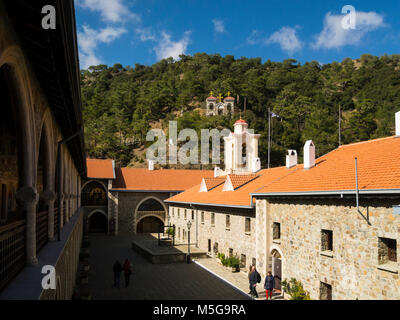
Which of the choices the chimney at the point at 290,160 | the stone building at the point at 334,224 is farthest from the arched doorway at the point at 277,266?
the chimney at the point at 290,160

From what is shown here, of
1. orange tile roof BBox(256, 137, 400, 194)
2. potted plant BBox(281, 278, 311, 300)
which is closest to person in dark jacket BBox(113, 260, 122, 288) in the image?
potted plant BBox(281, 278, 311, 300)

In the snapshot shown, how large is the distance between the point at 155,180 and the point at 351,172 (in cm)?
3131

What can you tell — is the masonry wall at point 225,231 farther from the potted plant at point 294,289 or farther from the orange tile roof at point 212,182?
the potted plant at point 294,289

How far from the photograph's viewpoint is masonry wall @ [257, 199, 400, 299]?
958cm

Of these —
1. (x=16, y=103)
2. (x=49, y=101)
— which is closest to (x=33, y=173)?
(x=16, y=103)

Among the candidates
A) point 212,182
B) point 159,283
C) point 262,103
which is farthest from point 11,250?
point 262,103

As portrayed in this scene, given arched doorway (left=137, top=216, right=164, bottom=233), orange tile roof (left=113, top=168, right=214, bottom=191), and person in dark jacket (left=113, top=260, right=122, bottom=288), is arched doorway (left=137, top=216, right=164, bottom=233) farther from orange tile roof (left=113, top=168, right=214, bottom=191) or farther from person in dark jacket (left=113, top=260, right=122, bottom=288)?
person in dark jacket (left=113, top=260, right=122, bottom=288)

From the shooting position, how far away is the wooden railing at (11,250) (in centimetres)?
427

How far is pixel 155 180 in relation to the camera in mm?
41750

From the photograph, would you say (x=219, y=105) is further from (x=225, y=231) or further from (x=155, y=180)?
(x=225, y=231)

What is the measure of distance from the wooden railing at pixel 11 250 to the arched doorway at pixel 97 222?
3403cm

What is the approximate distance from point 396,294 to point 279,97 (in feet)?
281

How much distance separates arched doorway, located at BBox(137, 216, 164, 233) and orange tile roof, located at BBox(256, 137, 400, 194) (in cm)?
2506

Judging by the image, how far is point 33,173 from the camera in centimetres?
563
